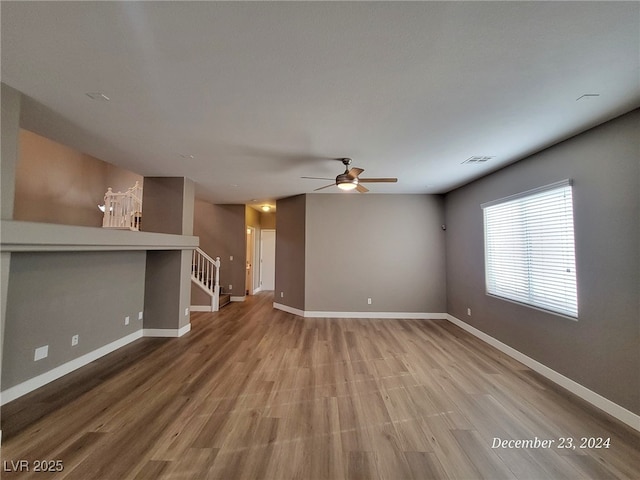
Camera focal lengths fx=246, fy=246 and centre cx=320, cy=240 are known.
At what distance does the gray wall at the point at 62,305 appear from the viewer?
2.55m

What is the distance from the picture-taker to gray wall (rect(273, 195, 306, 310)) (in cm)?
586

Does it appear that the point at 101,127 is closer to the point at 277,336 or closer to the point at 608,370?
the point at 277,336

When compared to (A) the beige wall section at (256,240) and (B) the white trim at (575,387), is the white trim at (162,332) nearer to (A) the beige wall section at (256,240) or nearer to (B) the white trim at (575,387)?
(A) the beige wall section at (256,240)

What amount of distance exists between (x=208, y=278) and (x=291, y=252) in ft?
7.64

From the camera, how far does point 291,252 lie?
6.16 meters

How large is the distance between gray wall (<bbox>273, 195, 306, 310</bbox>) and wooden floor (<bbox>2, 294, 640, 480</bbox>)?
2.29 meters

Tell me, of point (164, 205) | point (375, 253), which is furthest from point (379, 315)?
point (164, 205)

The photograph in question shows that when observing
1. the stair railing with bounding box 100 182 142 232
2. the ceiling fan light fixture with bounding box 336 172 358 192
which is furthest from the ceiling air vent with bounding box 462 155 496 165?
the stair railing with bounding box 100 182 142 232

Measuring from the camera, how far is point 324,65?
1.71m

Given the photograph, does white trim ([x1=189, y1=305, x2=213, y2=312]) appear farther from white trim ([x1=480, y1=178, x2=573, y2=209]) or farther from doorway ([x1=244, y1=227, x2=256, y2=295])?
white trim ([x1=480, y1=178, x2=573, y2=209])

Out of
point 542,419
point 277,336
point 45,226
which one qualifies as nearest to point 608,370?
point 542,419

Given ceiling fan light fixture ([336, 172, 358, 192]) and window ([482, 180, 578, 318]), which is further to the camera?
ceiling fan light fixture ([336, 172, 358, 192])

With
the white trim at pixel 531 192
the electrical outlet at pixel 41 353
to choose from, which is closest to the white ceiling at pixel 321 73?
the white trim at pixel 531 192

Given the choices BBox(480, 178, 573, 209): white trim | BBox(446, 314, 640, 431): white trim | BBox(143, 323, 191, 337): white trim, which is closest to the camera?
BBox(446, 314, 640, 431): white trim
